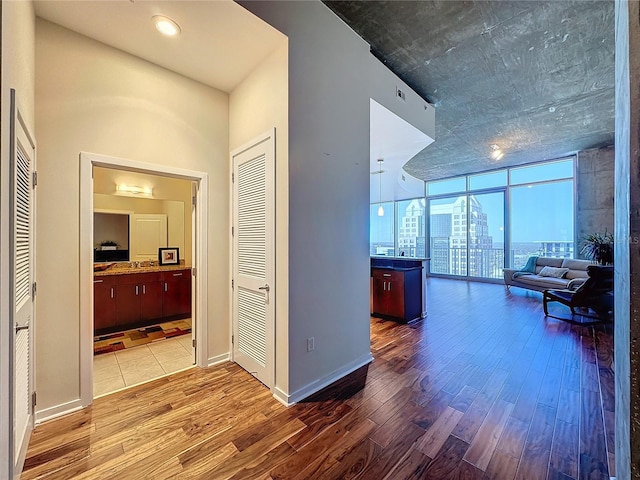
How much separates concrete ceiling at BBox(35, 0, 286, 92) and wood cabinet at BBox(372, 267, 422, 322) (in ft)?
11.6

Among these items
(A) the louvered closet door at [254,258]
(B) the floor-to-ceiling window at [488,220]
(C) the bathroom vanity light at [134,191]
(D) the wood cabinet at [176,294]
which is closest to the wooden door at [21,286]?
(A) the louvered closet door at [254,258]

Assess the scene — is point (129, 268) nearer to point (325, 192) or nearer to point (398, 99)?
point (325, 192)

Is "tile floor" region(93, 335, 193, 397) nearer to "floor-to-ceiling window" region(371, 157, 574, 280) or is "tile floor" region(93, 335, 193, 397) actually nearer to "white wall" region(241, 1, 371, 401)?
"white wall" region(241, 1, 371, 401)

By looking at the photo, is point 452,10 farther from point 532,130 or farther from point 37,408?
point 37,408

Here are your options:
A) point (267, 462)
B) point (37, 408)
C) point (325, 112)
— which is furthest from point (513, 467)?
point (37, 408)

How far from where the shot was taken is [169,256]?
15.5 feet

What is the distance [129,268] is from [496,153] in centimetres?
826

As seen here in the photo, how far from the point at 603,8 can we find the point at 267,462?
15.6 ft

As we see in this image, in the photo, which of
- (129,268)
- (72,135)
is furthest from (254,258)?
(129,268)

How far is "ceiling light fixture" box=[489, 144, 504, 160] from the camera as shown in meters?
6.28

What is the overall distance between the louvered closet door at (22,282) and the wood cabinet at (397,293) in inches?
164

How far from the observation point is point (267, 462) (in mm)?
1645

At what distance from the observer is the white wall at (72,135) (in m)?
2.05

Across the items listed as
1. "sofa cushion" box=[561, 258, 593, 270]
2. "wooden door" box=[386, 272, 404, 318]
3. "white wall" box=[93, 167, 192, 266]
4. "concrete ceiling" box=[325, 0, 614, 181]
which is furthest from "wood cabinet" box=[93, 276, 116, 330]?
"sofa cushion" box=[561, 258, 593, 270]
